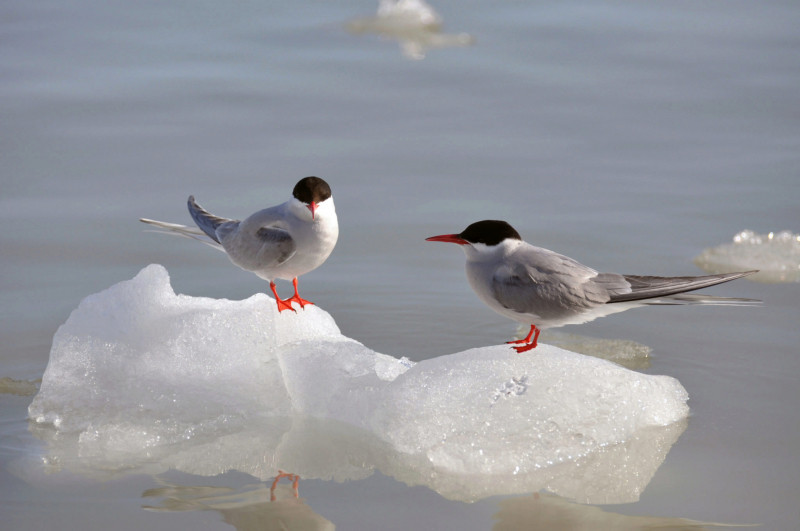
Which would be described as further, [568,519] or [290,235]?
[290,235]

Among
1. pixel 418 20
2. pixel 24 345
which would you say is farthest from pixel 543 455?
pixel 418 20

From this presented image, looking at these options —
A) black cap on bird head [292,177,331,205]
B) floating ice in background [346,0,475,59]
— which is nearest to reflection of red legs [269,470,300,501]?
A: black cap on bird head [292,177,331,205]

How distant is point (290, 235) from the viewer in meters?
3.79

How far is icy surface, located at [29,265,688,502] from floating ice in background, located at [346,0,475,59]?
14.5ft

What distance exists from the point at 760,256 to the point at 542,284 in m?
2.21

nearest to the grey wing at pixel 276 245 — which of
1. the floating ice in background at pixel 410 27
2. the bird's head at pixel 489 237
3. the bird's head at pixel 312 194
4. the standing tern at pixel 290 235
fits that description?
the standing tern at pixel 290 235

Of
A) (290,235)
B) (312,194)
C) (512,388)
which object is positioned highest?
(312,194)

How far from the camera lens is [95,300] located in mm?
4031

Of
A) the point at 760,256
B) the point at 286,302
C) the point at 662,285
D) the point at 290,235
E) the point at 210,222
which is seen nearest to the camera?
the point at 662,285

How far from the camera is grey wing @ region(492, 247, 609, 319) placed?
3.41 metres

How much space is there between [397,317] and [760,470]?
1.78 metres

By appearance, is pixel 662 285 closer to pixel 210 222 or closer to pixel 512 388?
pixel 512 388

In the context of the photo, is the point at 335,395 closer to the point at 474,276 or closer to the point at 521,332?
the point at 474,276

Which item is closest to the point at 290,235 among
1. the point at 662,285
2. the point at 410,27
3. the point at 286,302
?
the point at 286,302
